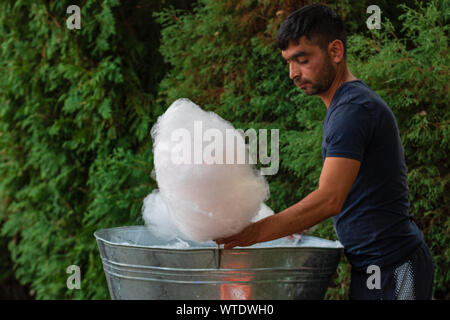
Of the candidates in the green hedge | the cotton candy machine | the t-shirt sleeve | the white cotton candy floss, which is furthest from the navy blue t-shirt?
the green hedge

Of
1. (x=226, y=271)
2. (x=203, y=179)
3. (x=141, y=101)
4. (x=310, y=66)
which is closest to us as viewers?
(x=203, y=179)

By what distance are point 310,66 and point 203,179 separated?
1.84ft

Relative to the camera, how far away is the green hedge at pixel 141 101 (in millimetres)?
2488

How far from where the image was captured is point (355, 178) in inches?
59.2

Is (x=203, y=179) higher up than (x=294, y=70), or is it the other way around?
(x=294, y=70)

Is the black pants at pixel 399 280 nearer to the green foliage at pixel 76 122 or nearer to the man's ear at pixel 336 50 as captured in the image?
the man's ear at pixel 336 50

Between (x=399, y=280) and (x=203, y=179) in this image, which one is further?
(x=399, y=280)

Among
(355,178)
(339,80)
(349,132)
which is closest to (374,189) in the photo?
(355,178)

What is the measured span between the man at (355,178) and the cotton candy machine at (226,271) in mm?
78

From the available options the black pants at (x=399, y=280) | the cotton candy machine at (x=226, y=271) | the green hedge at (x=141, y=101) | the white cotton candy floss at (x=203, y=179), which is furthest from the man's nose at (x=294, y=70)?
the green hedge at (x=141, y=101)

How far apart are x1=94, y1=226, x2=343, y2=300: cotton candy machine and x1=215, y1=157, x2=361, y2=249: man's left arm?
9cm

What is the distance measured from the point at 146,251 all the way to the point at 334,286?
178 centimetres

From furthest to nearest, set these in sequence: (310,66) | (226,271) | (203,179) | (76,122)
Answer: (76,122) → (310,66) → (226,271) → (203,179)

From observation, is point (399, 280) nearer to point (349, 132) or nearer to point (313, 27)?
point (349, 132)
